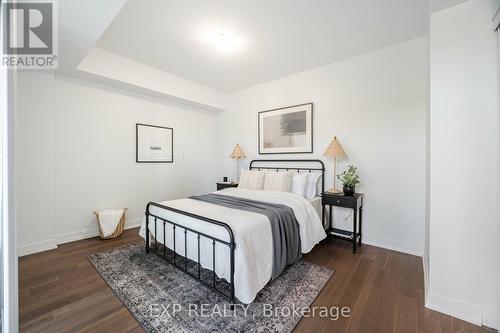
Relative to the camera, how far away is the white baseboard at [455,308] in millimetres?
1606

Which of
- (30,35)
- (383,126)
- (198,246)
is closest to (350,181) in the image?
(383,126)

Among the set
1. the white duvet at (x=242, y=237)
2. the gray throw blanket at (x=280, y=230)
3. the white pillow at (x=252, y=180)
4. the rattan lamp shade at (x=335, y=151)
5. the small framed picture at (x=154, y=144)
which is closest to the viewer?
the white duvet at (x=242, y=237)

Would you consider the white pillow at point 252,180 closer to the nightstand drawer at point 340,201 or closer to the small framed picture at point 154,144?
the nightstand drawer at point 340,201

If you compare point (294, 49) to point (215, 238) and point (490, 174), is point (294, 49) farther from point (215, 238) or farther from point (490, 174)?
point (215, 238)

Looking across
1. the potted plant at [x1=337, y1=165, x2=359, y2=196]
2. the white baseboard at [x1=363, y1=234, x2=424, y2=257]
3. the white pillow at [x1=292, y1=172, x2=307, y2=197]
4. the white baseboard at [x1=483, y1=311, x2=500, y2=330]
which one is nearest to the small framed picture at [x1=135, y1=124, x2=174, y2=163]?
the white pillow at [x1=292, y1=172, x2=307, y2=197]

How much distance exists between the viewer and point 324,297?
6.29ft

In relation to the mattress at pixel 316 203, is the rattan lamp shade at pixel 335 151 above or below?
above

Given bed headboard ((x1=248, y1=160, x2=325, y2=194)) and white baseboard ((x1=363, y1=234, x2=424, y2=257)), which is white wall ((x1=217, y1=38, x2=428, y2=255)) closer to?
white baseboard ((x1=363, y1=234, x2=424, y2=257))

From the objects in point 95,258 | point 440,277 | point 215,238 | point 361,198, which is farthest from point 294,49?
point 95,258

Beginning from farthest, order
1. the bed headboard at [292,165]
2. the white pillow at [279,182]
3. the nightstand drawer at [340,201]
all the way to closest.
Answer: the bed headboard at [292,165] → the white pillow at [279,182] → the nightstand drawer at [340,201]

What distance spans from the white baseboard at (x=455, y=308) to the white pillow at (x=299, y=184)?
177cm

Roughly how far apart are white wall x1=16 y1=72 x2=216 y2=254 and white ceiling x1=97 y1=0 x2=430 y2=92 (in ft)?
2.92

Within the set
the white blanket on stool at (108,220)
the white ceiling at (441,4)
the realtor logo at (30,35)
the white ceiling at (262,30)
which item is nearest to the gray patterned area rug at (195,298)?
the white blanket on stool at (108,220)

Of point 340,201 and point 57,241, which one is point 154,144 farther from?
point 340,201
